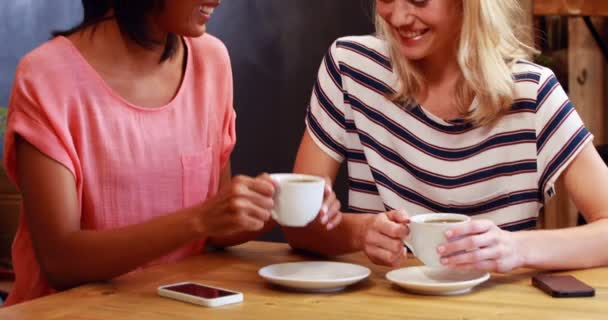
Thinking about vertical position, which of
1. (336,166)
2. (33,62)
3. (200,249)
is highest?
(33,62)

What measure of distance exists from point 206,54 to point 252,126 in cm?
176

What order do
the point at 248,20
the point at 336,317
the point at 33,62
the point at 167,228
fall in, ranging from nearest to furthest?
the point at 336,317 < the point at 167,228 < the point at 33,62 < the point at 248,20

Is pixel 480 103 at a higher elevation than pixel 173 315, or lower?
higher

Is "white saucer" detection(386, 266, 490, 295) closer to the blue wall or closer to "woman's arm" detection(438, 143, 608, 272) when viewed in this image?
"woman's arm" detection(438, 143, 608, 272)

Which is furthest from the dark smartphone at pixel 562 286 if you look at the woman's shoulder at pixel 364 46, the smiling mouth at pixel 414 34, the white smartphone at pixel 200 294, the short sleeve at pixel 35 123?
the short sleeve at pixel 35 123

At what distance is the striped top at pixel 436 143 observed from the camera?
1985mm

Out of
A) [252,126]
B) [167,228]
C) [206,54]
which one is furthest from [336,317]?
[252,126]

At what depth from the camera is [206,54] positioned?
85.4 inches

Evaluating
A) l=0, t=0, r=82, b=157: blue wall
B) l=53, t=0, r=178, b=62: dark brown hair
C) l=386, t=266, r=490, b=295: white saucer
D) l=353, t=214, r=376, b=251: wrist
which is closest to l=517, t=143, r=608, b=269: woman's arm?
l=386, t=266, r=490, b=295: white saucer

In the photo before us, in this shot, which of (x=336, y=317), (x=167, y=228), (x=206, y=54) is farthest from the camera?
(x=206, y=54)

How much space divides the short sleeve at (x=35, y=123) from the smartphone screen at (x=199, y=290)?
397 millimetres

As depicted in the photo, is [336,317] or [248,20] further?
[248,20]

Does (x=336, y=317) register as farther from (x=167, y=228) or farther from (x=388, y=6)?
(x=388, y=6)

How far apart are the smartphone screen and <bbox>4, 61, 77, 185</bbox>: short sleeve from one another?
1.30ft
